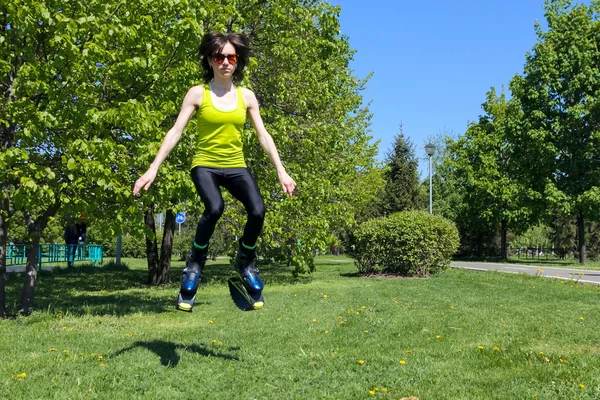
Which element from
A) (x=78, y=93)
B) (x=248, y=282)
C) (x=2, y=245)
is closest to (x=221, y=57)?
(x=248, y=282)

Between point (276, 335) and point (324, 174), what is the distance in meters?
10.4

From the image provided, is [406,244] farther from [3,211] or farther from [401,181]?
[401,181]

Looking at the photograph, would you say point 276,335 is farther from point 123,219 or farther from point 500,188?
point 500,188

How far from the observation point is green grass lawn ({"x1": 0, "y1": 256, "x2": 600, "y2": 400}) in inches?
193

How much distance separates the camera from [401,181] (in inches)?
1656

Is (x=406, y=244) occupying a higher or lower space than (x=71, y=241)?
higher

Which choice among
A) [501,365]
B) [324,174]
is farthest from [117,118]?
[324,174]

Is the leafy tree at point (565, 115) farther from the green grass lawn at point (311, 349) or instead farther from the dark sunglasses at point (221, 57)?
the dark sunglasses at point (221, 57)

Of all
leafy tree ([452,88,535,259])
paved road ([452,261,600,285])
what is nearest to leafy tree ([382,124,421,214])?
leafy tree ([452,88,535,259])

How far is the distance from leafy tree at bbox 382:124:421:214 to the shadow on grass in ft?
117

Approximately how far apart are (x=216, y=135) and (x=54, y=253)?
2202 cm

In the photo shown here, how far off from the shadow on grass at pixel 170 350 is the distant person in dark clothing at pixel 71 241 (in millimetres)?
17870

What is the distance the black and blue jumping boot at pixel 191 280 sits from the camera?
4965 millimetres

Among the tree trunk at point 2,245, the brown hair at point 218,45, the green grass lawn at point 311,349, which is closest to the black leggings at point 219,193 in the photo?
the brown hair at point 218,45
